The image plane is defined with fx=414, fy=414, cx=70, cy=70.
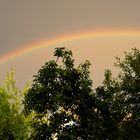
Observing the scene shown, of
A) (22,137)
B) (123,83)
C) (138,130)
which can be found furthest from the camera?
(22,137)

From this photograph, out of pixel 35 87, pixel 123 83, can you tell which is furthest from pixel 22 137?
pixel 123 83

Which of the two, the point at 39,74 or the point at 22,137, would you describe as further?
the point at 22,137

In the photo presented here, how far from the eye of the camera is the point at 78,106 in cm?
2245

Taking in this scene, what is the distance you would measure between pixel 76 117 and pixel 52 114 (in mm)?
1334

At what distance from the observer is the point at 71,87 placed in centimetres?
2281

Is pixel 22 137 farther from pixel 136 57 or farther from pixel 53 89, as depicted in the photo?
pixel 136 57

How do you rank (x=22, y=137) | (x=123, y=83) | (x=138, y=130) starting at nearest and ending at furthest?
1. (x=138, y=130)
2. (x=123, y=83)
3. (x=22, y=137)

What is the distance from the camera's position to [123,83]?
2438 cm

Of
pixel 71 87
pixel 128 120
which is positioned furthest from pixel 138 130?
pixel 71 87

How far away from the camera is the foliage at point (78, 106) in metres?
22.1

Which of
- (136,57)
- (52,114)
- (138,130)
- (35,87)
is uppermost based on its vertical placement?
(136,57)

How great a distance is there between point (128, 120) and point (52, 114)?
421 cm

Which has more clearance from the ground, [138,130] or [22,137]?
[22,137]

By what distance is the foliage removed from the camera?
72.5ft
